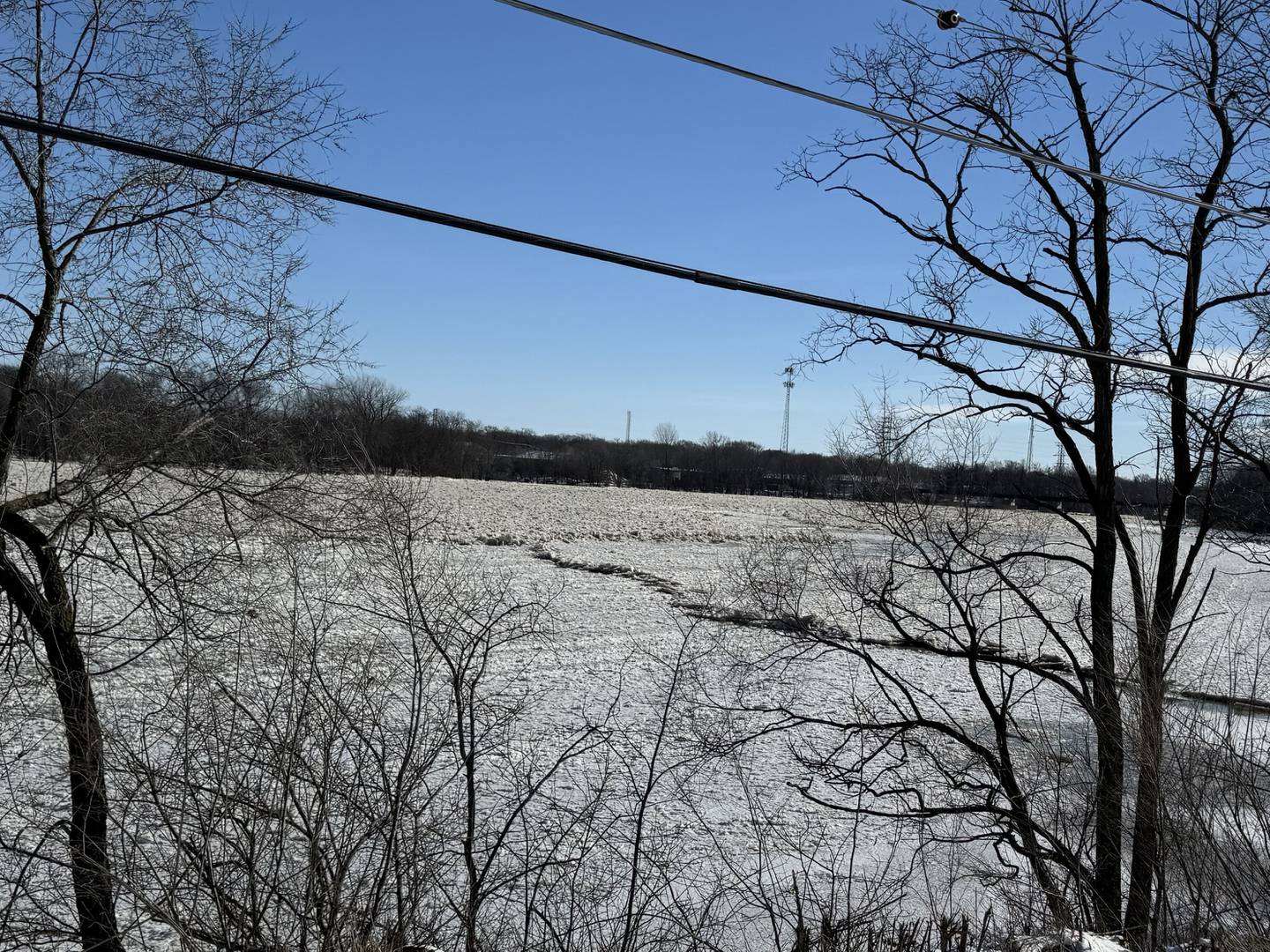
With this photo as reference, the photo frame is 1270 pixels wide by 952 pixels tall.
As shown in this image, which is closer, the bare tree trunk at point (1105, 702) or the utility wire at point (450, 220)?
the utility wire at point (450, 220)

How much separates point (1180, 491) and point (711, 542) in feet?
114

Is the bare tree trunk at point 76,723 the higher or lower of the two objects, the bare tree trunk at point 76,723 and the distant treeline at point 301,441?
the lower

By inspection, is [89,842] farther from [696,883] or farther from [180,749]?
[696,883]

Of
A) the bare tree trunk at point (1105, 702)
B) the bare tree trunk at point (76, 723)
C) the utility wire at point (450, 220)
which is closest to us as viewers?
the utility wire at point (450, 220)

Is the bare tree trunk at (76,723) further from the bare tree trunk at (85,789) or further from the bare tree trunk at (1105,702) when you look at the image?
the bare tree trunk at (1105,702)

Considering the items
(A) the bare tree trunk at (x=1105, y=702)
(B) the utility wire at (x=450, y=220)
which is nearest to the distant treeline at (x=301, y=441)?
(A) the bare tree trunk at (x=1105, y=702)

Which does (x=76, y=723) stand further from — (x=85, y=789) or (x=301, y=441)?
(x=301, y=441)

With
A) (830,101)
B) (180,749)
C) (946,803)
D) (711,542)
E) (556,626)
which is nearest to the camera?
(830,101)

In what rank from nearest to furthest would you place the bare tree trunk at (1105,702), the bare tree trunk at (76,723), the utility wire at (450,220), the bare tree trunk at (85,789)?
the utility wire at (450,220) → the bare tree trunk at (85,789) → the bare tree trunk at (76,723) → the bare tree trunk at (1105,702)

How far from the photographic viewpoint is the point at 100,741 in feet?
27.2

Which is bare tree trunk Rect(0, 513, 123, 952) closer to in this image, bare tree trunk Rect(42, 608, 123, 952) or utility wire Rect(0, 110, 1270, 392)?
bare tree trunk Rect(42, 608, 123, 952)

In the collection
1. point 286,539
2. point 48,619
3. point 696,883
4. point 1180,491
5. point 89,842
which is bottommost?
point 696,883

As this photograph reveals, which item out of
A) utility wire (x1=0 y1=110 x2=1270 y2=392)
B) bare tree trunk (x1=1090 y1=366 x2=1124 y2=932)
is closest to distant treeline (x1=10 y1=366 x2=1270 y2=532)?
bare tree trunk (x1=1090 y1=366 x2=1124 y2=932)

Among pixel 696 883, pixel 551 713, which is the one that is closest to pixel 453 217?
pixel 696 883
